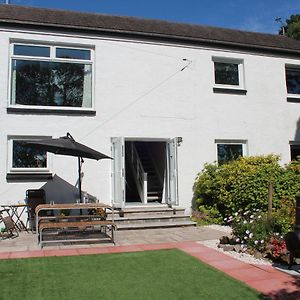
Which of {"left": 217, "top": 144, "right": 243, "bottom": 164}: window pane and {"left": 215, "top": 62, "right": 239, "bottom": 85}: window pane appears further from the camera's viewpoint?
{"left": 215, "top": 62, "right": 239, "bottom": 85}: window pane

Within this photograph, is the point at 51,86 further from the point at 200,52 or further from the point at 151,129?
the point at 200,52

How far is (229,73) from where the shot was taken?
48.0ft

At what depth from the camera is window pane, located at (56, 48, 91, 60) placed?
497 inches

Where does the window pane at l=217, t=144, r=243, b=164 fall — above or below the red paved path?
above

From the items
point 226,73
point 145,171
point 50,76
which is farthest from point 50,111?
point 226,73

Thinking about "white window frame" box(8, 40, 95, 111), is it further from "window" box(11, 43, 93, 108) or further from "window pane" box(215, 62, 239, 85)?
"window pane" box(215, 62, 239, 85)

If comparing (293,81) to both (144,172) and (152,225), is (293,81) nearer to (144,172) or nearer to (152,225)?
(144,172)

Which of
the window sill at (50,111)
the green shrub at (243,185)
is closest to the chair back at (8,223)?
the window sill at (50,111)

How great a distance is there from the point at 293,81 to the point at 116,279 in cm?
1235

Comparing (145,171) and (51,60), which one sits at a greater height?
(51,60)

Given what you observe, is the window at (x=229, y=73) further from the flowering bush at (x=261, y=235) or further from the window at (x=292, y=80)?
A: the flowering bush at (x=261, y=235)

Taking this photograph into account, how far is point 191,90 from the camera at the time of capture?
13.8m

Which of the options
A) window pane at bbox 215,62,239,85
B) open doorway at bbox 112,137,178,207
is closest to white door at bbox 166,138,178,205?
open doorway at bbox 112,137,178,207

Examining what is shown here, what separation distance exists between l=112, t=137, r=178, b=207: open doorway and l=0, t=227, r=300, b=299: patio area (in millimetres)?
1809
